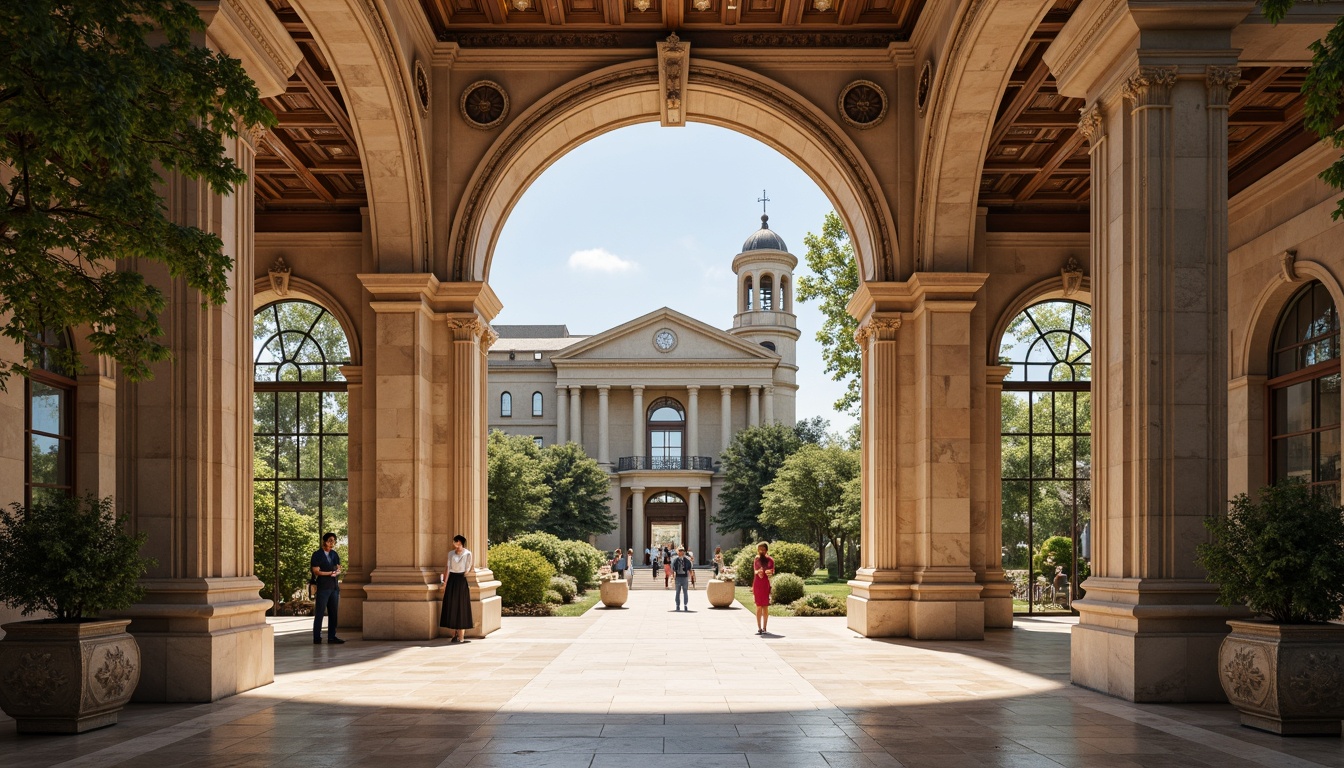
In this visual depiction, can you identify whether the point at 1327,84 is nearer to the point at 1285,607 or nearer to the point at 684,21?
the point at 1285,607

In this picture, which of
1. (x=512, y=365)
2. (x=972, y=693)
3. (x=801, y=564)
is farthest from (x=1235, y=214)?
Result: (x=512, y=365)

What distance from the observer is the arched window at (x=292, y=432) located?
952 inches

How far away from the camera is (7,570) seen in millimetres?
9211

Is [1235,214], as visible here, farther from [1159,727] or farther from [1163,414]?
[1159,727]

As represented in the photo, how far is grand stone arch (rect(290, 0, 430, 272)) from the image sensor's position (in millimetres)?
15719

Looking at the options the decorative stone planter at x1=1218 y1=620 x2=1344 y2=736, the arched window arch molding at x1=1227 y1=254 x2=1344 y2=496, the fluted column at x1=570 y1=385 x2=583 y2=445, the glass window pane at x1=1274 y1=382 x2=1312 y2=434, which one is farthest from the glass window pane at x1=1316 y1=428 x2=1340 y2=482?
the fluted column at x1=570 y1=385 x2=583 y2=445

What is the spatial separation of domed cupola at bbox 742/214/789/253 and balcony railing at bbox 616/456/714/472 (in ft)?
53.9

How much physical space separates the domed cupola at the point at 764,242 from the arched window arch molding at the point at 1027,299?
57.4 m

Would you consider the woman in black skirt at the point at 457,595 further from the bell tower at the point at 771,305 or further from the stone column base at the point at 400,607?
the bell tower at the point at 771,305

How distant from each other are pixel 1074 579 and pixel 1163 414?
46.9 ft

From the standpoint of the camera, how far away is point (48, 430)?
15844mm

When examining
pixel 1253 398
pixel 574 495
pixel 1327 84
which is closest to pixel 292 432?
pixel 1253 398

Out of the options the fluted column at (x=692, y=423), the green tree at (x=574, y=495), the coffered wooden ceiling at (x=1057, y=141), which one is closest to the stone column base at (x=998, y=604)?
the coffered wooden ceiling at (x=1057, y=141)

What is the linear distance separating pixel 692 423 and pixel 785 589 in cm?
4441
